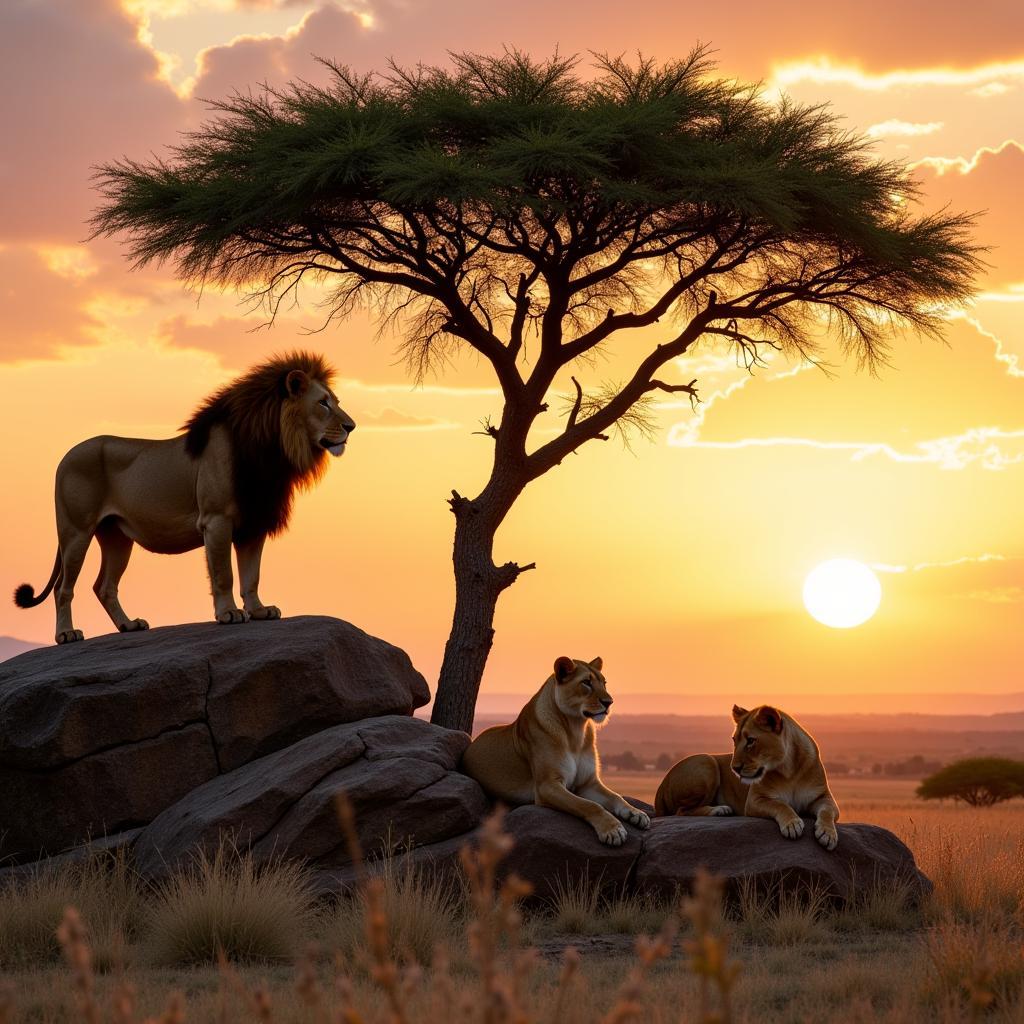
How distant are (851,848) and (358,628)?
4781mm

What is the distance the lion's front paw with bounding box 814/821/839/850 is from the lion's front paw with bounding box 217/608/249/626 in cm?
545

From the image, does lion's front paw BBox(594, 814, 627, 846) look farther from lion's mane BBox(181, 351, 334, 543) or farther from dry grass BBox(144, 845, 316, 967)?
lion's mane BBox(181, 351, 334, 543)

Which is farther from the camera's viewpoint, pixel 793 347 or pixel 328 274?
pixel 793 347

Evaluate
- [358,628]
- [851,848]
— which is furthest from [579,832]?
[358,628]

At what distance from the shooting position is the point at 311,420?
41.0ft

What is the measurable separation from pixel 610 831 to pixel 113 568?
615cm

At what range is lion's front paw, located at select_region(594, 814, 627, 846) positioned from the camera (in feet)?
34.0

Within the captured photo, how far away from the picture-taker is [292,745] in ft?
38.6

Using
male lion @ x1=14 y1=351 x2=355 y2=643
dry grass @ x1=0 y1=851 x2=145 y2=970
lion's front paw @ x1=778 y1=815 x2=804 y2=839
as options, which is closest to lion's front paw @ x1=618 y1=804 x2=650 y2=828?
lion's front paw @ x1=778 y1=815 x2=804 y2=839

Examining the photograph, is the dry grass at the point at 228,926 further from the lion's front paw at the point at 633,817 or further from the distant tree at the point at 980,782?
the distant tree at the point at 980,782

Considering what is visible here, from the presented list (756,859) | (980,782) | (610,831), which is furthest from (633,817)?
(980,782)

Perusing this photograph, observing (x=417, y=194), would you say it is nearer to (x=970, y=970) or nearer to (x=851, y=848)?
(x=851, y=848)

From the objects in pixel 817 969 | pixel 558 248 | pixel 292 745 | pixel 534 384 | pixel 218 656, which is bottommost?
pixel 817 969

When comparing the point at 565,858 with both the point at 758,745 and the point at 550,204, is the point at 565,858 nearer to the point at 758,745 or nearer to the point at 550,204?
the point at 758,745
